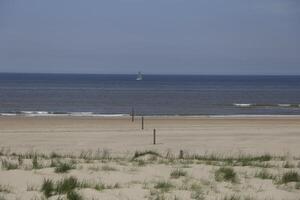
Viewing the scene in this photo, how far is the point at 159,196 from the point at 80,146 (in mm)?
14992

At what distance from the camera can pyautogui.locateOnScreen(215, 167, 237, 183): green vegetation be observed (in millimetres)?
10375

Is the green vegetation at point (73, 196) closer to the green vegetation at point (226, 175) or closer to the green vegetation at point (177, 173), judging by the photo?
the green vegetation at point (177, 173)

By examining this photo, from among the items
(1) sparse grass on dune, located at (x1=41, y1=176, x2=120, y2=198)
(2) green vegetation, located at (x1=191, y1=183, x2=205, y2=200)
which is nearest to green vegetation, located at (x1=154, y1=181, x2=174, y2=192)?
(2) green vegetation, located at (x1=191, y1=183, x2=205, y2=200)

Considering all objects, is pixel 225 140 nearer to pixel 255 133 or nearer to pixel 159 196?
pixel 255 133

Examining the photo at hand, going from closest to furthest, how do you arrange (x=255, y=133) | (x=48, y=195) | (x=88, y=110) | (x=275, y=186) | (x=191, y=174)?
(x=48, y=195), (x=275, y=186), (x=191, y=174), (x=255, y=133), (x=88, y=110)

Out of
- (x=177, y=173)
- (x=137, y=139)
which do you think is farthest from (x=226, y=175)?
(x=137, y=139)

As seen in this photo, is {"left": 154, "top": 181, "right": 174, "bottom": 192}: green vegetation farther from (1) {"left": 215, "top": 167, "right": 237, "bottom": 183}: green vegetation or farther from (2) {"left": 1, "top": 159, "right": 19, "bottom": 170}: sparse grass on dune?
(2) {"left": 1, "top": 159, "right": 19, "bottom": 170}: sparse grass on dune

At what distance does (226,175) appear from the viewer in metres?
10.6

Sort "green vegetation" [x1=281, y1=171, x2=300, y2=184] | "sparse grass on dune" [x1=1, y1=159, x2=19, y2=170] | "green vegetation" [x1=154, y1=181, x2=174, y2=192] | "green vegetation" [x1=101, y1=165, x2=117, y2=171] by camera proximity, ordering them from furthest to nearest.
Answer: "green vegetation" [x1=101, y1=165, x2=117, y2=171]
"sparse grass on dune" [x1=1, y1=159, x2=19, y2=170]
"green vegetation" [x1=281, y1=171, x2=300, y2=184]
"green vegetation" [x1=154, y1=181, x2=174, y2=192]

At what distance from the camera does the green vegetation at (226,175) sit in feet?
34.0

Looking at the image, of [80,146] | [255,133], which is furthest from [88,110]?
[80,146]

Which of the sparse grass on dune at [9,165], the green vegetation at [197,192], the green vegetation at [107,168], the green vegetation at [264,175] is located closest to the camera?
the green vegetation at [197,192]

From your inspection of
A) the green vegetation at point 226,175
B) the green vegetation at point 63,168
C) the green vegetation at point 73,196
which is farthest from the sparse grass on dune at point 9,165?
the green vegetation at point 226,175

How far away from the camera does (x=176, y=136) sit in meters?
27.9
